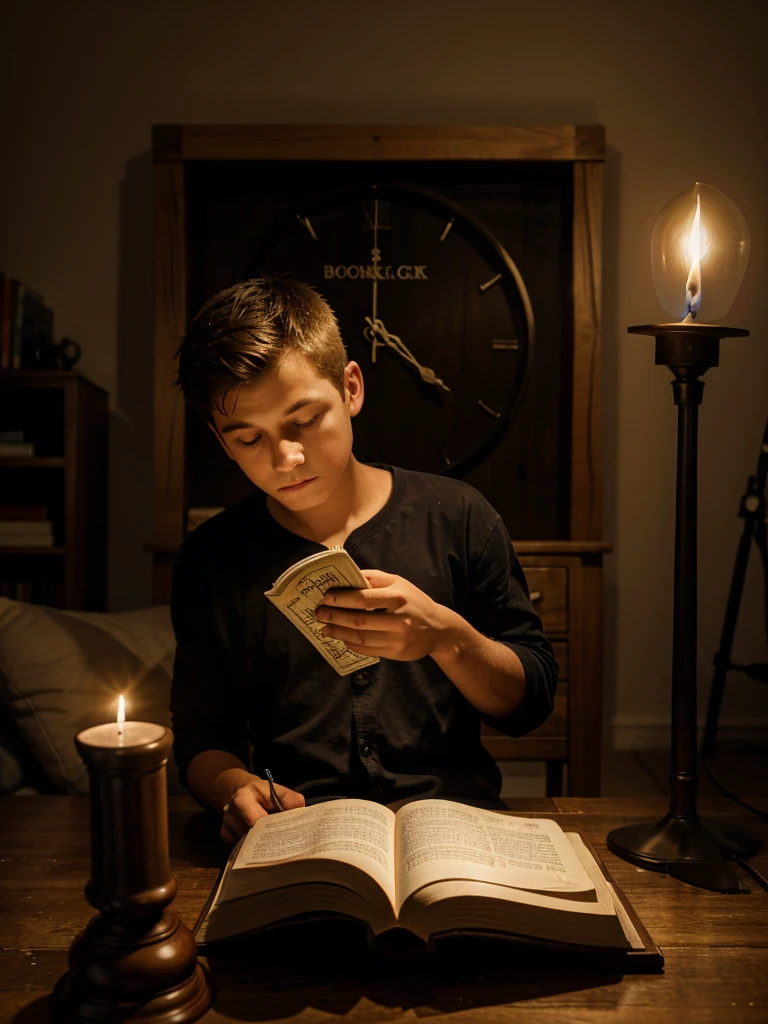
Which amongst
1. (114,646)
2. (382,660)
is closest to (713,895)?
(382,660)

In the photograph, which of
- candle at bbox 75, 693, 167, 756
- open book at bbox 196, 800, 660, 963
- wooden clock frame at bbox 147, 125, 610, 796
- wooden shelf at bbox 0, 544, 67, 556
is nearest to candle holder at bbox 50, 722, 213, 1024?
candle at bbox 75, 693, 167, 756

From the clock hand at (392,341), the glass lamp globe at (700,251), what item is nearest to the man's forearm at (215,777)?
the glass lamp globe at (700,251)

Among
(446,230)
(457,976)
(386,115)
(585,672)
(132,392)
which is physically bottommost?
(585,672)

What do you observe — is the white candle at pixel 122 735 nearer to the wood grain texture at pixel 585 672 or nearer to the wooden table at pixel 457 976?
the wooden table at pixel 457 976

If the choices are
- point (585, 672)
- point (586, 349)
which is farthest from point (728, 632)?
point (586, 349)

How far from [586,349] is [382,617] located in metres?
1.74

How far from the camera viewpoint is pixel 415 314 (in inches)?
109

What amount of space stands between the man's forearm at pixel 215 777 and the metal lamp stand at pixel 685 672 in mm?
467

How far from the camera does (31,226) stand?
9.80 feet

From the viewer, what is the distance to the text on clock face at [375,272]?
2.76 m

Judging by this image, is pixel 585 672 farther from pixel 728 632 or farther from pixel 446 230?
pixel 446 230

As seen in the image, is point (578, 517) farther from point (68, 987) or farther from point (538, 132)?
point (68, 987)

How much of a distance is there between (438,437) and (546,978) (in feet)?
6.78

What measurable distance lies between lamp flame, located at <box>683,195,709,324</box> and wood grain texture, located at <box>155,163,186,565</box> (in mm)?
1688
